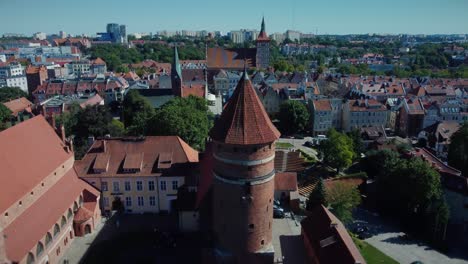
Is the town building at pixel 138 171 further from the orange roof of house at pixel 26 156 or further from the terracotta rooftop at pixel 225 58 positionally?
the terracotta rooftop at pixel 225 58

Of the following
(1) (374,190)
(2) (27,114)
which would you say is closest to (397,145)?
(1) (374,190)

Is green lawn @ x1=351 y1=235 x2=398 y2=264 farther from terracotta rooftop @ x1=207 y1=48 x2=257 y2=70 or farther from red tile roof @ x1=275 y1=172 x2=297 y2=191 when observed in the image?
terracotta rooftop @ x1=207 y1=48 x2=257 y2=70

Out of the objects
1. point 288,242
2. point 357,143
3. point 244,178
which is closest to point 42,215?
point 244,178

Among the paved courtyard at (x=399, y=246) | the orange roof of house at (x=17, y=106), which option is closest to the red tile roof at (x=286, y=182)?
the paved courtyard at (x=399, y=246)

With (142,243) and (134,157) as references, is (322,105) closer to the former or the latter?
(134,157)

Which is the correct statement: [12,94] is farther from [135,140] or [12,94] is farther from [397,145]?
[397,145]

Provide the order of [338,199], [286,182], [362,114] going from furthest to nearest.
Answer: [362,114] < [286,182] < [338,199]
